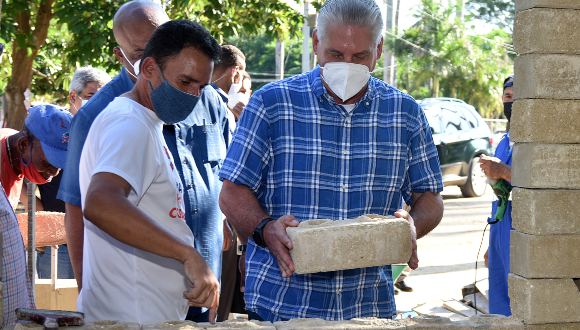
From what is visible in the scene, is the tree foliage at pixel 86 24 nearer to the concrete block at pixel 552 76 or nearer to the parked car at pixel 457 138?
the parked car at pixel 457 138

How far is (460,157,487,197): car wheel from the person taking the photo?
46.3 ft

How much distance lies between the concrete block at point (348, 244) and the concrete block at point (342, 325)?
0.58 ft

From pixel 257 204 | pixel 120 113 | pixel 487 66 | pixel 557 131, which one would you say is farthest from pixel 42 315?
pixel 487 66

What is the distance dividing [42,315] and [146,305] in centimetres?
39

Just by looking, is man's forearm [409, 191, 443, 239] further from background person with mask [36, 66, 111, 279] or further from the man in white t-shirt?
background person with mask [36, 66, 111, 279]

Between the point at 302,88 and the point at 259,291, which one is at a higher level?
the point at 302,88

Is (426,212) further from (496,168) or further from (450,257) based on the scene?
(450,257)

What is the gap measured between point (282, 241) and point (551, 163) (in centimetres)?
104

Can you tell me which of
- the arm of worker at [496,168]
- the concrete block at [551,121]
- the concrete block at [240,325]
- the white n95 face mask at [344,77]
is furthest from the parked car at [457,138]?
the concrete block at [240,325]

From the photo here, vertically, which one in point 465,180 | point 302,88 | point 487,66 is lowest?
point 465,180

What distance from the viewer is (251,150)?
2408 millimetres

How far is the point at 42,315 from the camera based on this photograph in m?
1.91

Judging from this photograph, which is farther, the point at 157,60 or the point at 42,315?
the point at 157,60

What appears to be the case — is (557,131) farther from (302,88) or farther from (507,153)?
(507,153)
